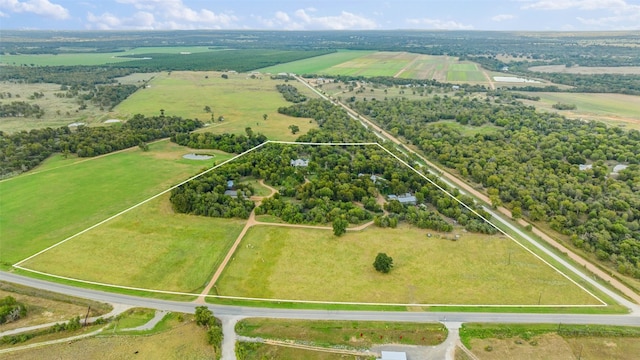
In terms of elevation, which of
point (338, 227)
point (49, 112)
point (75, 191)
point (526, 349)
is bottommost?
point (526, 349)

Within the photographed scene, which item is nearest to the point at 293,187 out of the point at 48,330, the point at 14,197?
the point at 48,330

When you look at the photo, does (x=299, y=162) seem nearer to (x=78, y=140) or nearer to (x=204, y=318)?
(x=204, y=318)

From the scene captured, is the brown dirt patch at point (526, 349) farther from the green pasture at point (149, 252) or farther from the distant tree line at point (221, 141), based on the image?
the distant tree line at point (221, 141)

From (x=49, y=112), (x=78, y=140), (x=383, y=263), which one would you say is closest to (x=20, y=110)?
(x=49, y=112)

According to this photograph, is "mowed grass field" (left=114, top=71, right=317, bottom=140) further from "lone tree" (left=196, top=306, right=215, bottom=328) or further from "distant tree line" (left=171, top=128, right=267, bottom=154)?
"lone tree" (left=196, top=306, right=215, bottom=328)

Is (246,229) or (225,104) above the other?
(225,104)

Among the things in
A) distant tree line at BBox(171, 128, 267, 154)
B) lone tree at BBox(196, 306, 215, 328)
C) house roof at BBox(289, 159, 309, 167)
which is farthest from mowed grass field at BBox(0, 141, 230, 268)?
lone tree at BBox(196, 306, 215, 328)
